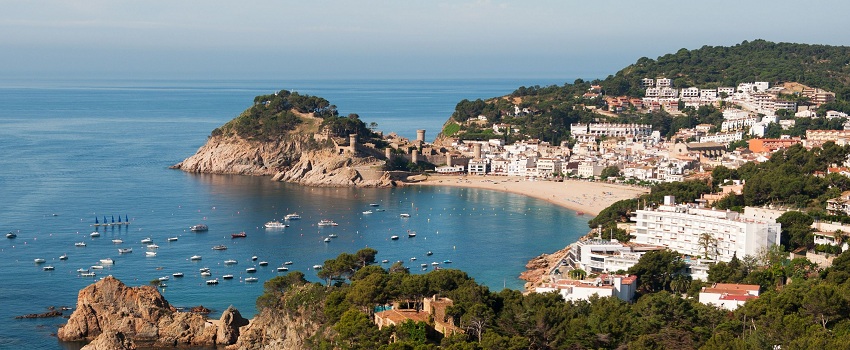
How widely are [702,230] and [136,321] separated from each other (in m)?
14.0

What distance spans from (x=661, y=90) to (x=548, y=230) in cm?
3699

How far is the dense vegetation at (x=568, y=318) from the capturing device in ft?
60.6

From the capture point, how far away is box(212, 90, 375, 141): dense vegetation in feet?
188

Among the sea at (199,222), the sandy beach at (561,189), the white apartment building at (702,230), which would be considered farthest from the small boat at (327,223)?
the white apartment building at (702,230)

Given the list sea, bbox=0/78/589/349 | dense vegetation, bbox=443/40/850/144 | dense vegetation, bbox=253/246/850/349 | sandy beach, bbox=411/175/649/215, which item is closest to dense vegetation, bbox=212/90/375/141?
sea, bbox=0/78/589/349

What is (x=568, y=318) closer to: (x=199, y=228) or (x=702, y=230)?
(x=702, y=230)

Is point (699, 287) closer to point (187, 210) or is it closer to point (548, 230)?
point (548, 230)

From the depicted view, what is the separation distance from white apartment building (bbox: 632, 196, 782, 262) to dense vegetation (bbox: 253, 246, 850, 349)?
352cm

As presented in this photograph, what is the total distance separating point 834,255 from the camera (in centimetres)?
2586

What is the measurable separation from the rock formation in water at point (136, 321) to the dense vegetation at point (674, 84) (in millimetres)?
39514

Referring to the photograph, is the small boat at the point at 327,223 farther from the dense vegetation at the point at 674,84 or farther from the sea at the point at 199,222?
the dense vegetation at the point at 674,84

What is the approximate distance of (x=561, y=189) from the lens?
4997 cm

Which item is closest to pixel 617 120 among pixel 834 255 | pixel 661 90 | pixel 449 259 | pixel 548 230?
pixel 661 90

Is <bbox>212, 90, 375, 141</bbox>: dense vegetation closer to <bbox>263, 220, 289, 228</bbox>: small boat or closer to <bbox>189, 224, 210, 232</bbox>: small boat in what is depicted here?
<bbox>263, 220, 289, 228</bbox>: small boat
